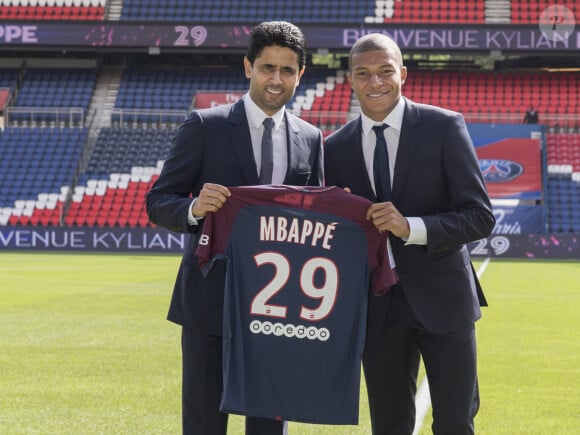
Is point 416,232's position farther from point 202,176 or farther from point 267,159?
point 202,176

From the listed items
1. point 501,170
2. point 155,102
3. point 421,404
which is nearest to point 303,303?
point 421,404

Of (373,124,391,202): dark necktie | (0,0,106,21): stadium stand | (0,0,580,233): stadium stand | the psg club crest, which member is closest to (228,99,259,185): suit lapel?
(373,124,391,202): dark necktie

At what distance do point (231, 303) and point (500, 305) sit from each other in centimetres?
1011

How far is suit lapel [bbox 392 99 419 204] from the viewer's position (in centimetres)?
428

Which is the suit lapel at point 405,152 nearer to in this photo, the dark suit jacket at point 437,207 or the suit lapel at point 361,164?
the dark suit jacket at point 437,207

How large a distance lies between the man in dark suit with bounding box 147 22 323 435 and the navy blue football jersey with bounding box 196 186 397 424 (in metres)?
0.11

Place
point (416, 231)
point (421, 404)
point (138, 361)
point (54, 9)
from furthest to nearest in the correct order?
point (54, 9) → point (138, 361) → point (421, 404) → point (416, 231)

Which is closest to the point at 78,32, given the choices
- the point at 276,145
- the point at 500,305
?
the point at 500,305

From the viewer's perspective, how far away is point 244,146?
14.1 feet

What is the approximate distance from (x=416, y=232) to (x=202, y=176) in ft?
3.04

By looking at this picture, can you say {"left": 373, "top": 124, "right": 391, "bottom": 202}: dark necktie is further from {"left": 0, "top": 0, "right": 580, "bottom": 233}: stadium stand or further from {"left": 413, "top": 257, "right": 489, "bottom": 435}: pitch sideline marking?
{"left": 0, "top": 0, "right": 580, "bottom": 233}: stadium stand

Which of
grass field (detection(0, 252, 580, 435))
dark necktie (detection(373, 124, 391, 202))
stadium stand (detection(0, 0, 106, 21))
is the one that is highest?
stadium stand (detection(0, 0, 106, 21))

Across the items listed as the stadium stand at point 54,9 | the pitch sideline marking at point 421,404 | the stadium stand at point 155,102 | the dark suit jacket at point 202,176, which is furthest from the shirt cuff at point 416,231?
the stadium stand at point 54,9

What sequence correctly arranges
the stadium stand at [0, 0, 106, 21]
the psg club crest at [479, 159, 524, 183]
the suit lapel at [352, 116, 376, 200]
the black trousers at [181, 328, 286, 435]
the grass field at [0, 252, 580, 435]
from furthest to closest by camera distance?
the stadium stand at [0, 0, 106, 21] → the psg club crest at [479, 159, 524, 183] → the grass field at [0, 252, 580, 435] → the suit lapel at [352, 116, 376, 200] → the black trousers at [181, 328, 286, 435]
